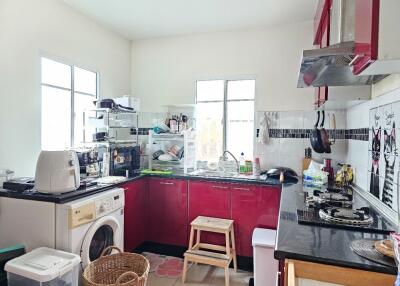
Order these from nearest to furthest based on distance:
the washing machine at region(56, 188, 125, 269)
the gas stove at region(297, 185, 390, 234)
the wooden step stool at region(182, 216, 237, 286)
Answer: the gas stove at region(297, 185, 390, 234)
the washing machine at region(56, 188, 125, 269)
the wooden step stool at region(182, 216, 237, 286)

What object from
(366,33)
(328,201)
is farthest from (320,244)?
(366,33)

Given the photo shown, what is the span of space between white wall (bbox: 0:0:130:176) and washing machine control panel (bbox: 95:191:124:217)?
2.75ft

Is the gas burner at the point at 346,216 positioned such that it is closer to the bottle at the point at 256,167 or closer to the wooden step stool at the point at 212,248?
the wooden step stool at the point at 212,248

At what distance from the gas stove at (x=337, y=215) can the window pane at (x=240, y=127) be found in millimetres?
1477

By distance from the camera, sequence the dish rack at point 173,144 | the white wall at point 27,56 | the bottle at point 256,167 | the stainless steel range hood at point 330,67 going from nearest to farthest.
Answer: the stainless steel range hood at point 330,67
the white wall at point 27,56
the bottle at point 256,167
the dish rack at point 173,144

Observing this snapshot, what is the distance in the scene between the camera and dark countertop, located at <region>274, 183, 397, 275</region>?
100 centimetres

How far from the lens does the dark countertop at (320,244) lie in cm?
100

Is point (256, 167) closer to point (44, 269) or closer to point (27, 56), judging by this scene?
point (44, 269)

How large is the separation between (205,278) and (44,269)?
1.49 m

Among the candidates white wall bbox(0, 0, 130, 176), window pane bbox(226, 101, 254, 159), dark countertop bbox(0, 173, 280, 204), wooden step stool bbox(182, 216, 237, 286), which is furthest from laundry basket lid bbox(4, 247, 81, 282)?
window pane bbox(226, 101, 254, 159)

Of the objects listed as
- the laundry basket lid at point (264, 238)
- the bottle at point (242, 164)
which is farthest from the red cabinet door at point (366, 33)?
the bottle at point (242, 164)

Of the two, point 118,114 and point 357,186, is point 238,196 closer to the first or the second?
point 357,186

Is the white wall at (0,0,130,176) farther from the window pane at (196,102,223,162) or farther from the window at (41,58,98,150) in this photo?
the window pane at (196,102,223,162)

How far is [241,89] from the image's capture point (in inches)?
132
